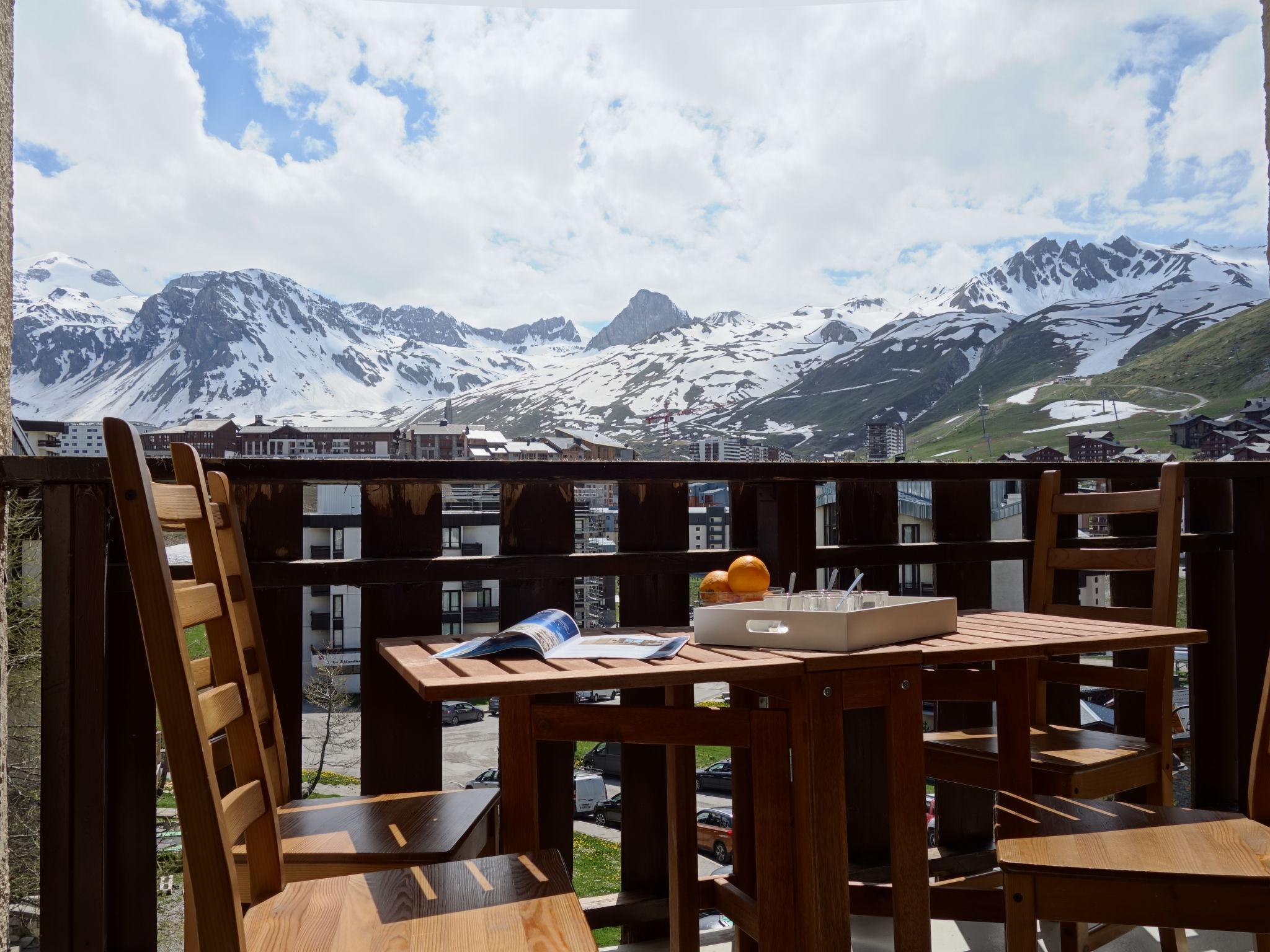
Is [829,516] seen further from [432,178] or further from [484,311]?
[484,311]

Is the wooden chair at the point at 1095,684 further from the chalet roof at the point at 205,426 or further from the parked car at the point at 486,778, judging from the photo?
the chalet roof at the point at 205,426

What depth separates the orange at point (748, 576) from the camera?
1.47m

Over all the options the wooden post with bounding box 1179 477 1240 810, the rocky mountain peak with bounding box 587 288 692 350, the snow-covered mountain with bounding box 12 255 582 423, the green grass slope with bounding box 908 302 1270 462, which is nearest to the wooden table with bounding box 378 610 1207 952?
the wooden post with bounding box 1179 477 1240 810

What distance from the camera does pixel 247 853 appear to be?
1.16m

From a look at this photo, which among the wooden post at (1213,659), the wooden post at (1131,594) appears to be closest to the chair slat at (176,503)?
the wooden post at (1131,594)

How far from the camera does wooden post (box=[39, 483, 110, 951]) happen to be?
148cm

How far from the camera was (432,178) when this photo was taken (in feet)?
250

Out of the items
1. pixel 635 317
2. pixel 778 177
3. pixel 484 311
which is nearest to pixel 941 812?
pixel 778 177

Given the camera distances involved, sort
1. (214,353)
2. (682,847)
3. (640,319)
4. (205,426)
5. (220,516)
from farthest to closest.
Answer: (640,319)
(214,353)
(205,426)
(682,847)
(220,516)

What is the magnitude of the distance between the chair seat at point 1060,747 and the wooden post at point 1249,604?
0.80m

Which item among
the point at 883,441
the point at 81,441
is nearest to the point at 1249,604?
the point at 81,441

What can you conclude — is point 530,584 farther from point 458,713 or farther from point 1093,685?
point 1093,685

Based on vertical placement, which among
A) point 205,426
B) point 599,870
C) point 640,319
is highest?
point 640,319

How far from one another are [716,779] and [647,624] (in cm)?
45
